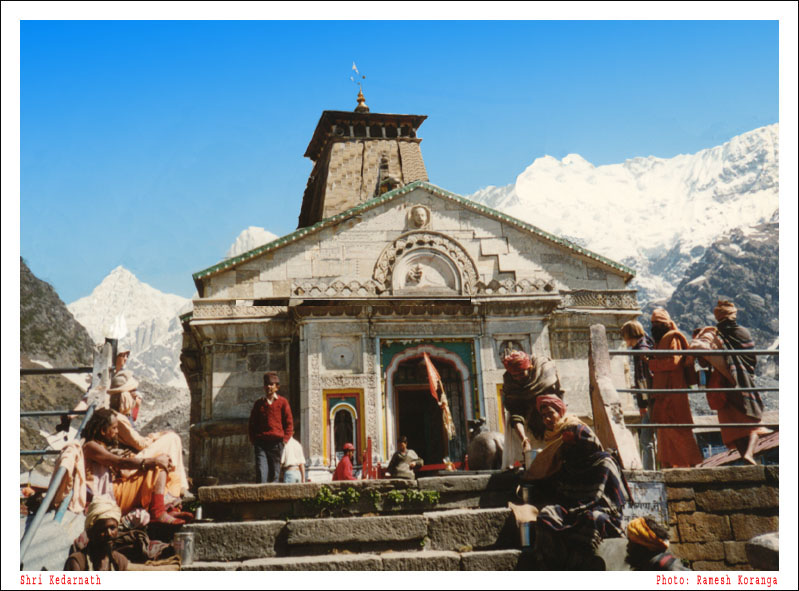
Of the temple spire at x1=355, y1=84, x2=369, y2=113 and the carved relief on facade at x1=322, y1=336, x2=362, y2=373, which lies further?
the temple spire at x1=355, y1=84, x2=369, y2=113

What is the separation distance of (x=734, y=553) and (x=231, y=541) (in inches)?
223

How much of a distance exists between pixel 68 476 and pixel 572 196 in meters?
38.5

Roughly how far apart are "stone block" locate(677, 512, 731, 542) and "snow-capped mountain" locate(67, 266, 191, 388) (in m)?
37.6

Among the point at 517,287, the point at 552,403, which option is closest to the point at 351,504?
the point at 552,403

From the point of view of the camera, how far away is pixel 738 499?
921 centimetres

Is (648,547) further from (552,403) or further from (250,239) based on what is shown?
(250,239)

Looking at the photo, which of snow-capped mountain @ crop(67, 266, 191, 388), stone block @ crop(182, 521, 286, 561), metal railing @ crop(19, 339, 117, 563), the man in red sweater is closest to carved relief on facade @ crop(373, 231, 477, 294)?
the man in red sweater

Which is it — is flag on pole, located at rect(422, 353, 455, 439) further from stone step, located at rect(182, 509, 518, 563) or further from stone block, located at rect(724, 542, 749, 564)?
stone step, located at rect(182, 509, 518, 563)

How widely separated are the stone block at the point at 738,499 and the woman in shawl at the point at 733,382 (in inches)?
34.0

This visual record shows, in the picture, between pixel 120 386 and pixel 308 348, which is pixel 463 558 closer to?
pixel 120 386

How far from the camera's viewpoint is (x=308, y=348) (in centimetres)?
2045

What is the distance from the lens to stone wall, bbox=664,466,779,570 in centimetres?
897

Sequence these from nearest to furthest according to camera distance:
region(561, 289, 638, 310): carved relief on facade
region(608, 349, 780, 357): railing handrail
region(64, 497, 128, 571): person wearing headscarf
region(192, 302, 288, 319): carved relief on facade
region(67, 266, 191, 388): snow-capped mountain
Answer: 1. region(64, 497, 128, 571): person wearing headscarf
2. region(608, 349, 780, 357): railing handrail
3. region(192, 302, 288, 319): carved relief on facade
4. region(561, 289, 638, 310): carved relief on facade
5. region(67, 266, 191, 388): snow-capped mountain

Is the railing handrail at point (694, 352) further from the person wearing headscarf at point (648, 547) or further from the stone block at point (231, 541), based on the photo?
the stone block at point (231, 541)
